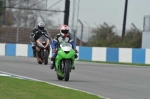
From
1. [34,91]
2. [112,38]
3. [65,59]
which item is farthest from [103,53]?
[34,91]

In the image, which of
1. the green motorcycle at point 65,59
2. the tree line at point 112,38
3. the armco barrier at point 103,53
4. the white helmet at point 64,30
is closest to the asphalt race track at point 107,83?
the green motorcycle at point 65,59

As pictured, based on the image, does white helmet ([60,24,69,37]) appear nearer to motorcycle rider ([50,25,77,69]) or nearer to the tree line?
motorcycle rider ([50,25,77,69])

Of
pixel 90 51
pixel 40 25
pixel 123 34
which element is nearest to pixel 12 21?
pixel 123 34

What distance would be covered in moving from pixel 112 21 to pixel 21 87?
31766 mm

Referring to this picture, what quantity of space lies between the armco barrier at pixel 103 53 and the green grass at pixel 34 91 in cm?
1602

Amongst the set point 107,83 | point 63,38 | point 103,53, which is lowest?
point 107,83

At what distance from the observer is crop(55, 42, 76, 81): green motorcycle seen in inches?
631

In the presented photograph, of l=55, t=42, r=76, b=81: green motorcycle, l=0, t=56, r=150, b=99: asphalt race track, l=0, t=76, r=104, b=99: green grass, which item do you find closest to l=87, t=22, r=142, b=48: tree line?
l=0, t=56, r=150, b=99: asphalt race track

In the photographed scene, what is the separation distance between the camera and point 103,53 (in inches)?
1230

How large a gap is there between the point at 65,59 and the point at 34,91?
3.96 m

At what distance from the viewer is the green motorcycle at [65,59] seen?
52.5 ft

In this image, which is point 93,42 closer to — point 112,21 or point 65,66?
point 112,21

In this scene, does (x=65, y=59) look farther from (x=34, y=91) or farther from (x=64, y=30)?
(x=34, y=91)

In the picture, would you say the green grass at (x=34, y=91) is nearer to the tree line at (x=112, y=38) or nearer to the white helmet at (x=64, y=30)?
the white helmet at (x=64, y=30)
